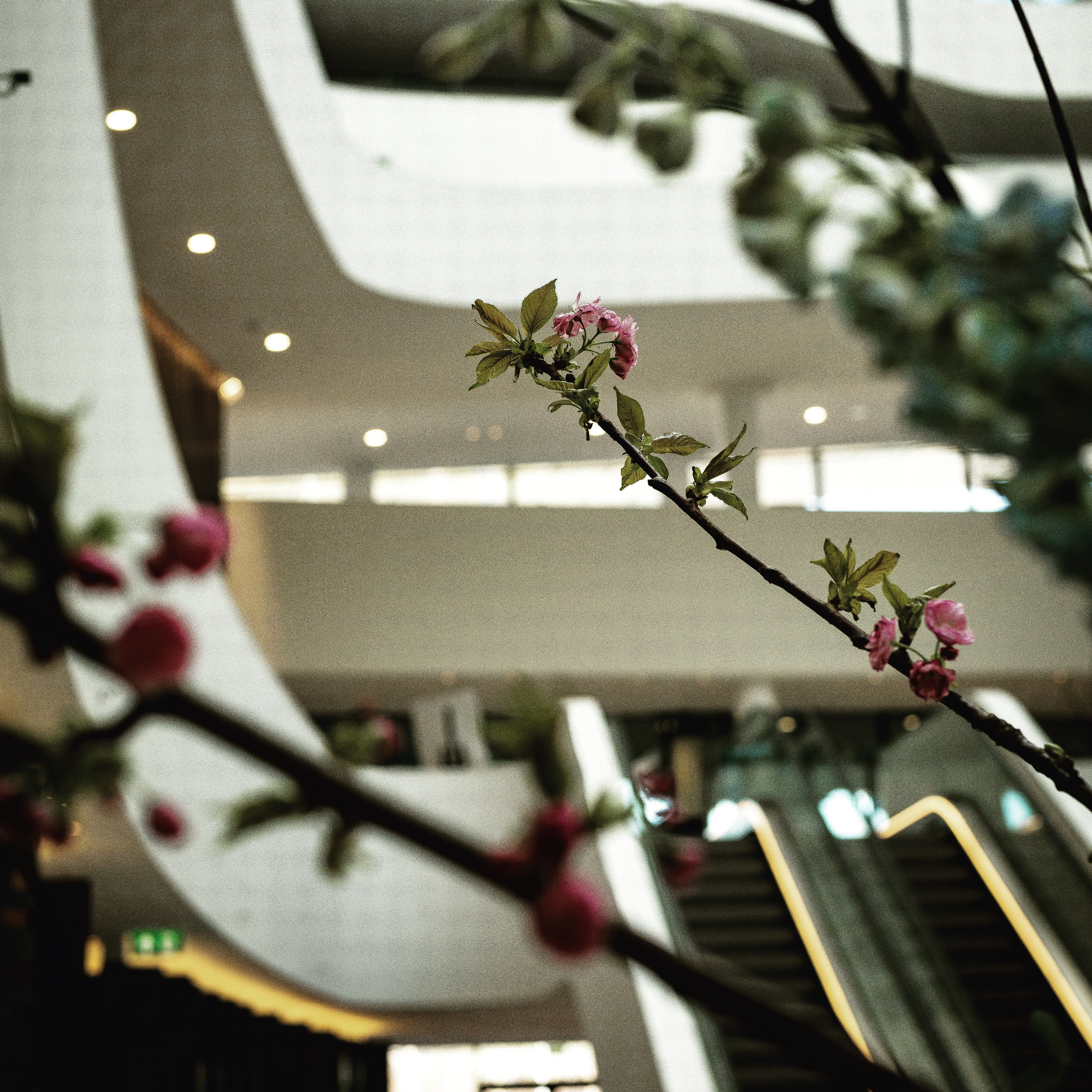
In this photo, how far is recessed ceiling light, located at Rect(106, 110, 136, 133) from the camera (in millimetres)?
9336

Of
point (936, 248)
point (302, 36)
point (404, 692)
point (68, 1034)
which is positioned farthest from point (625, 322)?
point (404, 692)

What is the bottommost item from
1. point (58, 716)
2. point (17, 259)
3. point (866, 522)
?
point (866, 522)

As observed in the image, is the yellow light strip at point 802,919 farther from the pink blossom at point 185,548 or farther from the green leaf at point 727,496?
the pink blossom at point 185,548

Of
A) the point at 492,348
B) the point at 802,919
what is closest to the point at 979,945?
the point at 802,919

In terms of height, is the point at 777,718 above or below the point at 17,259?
below

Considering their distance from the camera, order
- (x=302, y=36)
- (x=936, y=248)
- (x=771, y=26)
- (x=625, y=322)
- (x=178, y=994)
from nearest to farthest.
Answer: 1. (x=936, y=248)
2. (x=625, y=322)
3. (x=178, y=994)
4. (x=302, y=36)
5. (x=771, y=26)

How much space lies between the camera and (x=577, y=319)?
1.63 metres

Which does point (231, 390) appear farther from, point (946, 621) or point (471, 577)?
point (946, 621)

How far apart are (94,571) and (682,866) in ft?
1.06

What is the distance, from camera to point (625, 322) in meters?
1.64

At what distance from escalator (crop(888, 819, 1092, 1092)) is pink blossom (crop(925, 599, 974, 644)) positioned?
18.1ft

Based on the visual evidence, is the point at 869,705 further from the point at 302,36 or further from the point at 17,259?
the point at 17,259

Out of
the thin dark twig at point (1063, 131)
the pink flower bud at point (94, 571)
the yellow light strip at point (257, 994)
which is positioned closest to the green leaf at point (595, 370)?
the thin dark twig at point (1063, 131)

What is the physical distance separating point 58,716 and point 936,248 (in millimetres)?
6879
